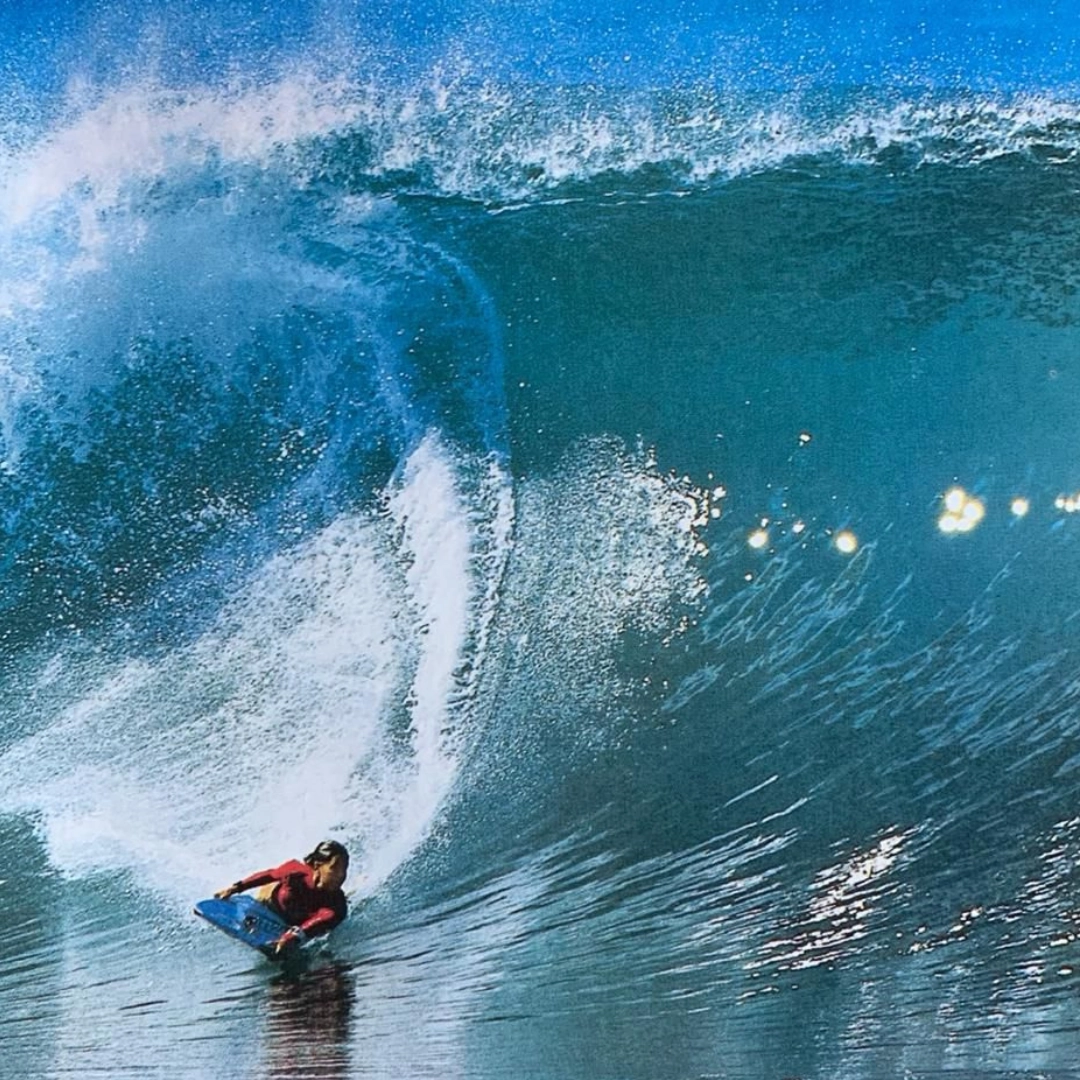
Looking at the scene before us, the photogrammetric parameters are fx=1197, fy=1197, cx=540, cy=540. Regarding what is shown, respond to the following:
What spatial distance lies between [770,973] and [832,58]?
259cm

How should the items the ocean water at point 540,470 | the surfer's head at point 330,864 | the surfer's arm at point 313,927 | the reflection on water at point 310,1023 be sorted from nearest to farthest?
the reflection on water at point 310,1023 < the surfer's arm at point 313,927 < the surfer's head at point 330,864 < the ocean water at point 540,470

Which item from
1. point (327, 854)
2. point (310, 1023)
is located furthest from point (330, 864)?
point (310, 1023)

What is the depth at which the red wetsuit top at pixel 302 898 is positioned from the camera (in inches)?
116

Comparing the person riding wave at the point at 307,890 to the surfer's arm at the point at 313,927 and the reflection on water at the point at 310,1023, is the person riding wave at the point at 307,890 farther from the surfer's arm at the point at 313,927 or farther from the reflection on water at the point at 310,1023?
the reflection on water at the point at 310,1023

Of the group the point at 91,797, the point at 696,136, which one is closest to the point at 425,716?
the point at 91,797

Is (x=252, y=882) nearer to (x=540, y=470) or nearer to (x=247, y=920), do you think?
(x=247, y=920)

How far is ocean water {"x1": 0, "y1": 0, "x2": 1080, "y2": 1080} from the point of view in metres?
3.23

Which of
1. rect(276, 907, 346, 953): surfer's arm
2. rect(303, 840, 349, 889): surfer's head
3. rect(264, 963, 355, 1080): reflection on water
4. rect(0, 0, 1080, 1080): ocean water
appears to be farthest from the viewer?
rect(0, 0, 1080, 1080): ocean water

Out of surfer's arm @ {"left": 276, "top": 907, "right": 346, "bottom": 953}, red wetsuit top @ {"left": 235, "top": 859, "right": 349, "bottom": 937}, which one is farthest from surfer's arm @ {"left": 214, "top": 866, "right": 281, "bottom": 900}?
surfer's arm @ {"left": 276, "top": 907, "right": 346, "bottom": 953}

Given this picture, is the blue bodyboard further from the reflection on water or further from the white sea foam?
the white sea foam

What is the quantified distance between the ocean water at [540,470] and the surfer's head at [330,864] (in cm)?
17

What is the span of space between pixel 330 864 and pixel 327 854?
0.09 feet

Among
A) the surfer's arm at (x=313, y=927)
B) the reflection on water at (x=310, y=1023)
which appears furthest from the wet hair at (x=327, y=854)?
the reflection on water at (x=310, y=1023)

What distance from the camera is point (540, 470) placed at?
351 centimetres
